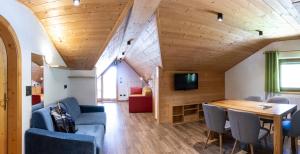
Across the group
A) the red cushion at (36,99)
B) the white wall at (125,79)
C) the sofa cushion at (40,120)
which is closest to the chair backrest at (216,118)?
the sofa cushion at (40,120)

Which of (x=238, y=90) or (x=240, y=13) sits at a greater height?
(x=240, y=13)

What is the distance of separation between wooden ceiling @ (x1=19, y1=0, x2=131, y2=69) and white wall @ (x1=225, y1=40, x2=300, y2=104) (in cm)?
464

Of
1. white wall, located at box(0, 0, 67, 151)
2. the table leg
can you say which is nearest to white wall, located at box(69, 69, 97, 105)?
white wall, located at box(0, 0, 67, 151)

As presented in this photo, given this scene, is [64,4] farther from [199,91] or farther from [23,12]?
[199,91]

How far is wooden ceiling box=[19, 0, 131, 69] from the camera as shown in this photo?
2.47m

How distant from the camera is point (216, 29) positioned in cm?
395

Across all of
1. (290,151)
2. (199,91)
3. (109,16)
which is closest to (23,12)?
(109,16)

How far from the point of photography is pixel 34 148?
2.36 meters

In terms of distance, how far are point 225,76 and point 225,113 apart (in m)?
3.89

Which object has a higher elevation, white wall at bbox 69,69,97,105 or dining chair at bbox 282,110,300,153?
white wall at bbox 69,69,97,105

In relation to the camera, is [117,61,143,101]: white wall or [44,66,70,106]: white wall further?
[117,61,143,101]: white wall

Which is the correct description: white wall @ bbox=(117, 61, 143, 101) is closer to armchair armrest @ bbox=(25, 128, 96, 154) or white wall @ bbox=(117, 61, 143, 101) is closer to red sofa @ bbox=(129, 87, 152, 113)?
red sofa @ bbox=(129, 87, 152, 113)

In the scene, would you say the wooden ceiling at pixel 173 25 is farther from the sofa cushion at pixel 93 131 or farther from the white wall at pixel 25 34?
the sofa cushion at pixel 93 131

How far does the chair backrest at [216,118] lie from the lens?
321 centimetres
